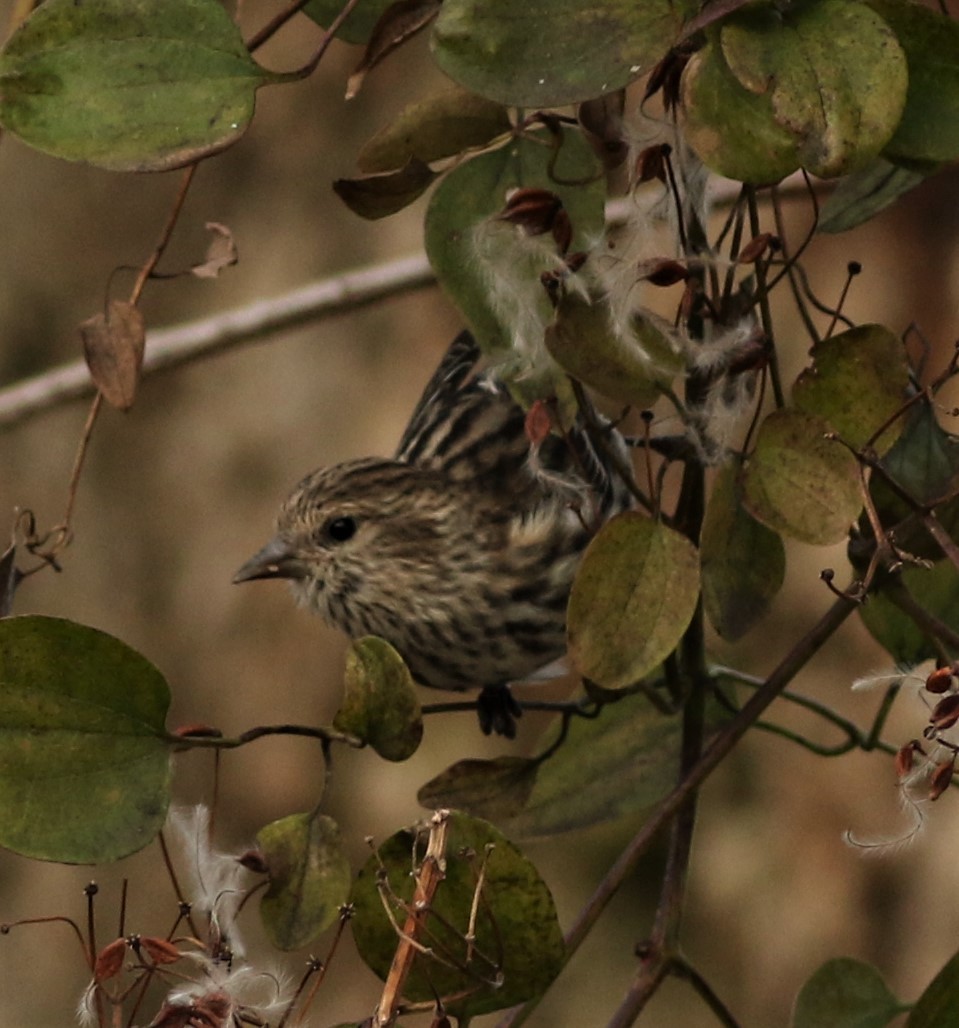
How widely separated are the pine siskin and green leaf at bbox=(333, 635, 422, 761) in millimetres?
751

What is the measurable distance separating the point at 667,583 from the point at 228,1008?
0.30 meters

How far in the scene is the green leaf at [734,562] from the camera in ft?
3.43

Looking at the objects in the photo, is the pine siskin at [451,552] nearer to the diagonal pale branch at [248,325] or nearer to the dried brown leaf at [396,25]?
the diagonal pale branch at [248,325]

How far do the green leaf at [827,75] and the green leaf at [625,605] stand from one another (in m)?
0.22

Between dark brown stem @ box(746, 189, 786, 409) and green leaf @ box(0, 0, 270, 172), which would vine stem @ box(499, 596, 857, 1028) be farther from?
green leaf @ box(0, 0, 270, 172)

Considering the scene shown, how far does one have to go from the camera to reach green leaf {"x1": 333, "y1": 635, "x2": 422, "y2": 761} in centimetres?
105

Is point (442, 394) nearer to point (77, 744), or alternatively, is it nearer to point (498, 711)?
point (498, 711)

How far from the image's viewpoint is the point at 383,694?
3.44 feet

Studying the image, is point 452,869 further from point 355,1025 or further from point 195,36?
point 195,36

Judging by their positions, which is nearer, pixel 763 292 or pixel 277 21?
pixel 763 292

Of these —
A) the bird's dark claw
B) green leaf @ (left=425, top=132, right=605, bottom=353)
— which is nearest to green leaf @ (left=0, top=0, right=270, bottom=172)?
green leaf @ (left=425, top=132, right=605, bottom=353)

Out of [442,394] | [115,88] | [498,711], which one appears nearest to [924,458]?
[115,88]

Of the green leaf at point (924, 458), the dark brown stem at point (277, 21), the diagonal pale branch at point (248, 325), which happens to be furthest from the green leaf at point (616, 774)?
the diagonal pale branch at point (248, 325)

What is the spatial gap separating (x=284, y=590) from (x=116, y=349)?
285cm
